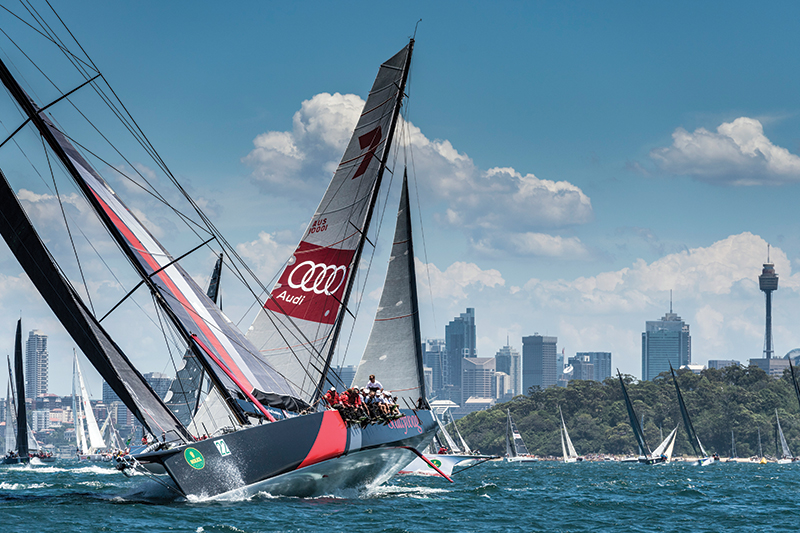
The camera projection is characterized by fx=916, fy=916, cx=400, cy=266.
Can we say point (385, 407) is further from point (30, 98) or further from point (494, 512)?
point (30, 98)

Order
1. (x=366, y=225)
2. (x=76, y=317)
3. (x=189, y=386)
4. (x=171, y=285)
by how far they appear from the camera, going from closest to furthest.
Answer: (x=76, y=317) → (x=171, y=285) → (x=366, y=225) → (x=189, y=386)

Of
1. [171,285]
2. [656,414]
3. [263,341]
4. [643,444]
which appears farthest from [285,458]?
[656,414]

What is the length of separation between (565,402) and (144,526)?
4692 inches

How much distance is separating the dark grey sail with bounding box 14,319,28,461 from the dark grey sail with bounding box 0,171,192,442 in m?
42.4

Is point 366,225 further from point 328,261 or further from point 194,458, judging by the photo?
point 194,458

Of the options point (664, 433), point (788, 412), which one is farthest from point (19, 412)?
point (788, 412)

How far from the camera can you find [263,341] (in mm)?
23031

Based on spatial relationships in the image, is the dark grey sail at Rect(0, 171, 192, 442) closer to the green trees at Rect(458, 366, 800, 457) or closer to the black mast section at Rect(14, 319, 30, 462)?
the black mast section at Rect(14, 319, 30, 462)

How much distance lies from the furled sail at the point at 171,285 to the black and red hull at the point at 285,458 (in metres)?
1.34

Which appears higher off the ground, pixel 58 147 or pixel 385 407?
pixel 58 147

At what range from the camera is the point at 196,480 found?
1594cm

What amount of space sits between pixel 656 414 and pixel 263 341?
106 meters

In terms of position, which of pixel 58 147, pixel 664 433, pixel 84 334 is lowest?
pixel 664 433

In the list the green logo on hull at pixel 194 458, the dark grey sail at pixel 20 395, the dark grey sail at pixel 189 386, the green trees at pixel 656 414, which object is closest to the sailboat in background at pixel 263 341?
the green logo on hull at pixel 194 458
